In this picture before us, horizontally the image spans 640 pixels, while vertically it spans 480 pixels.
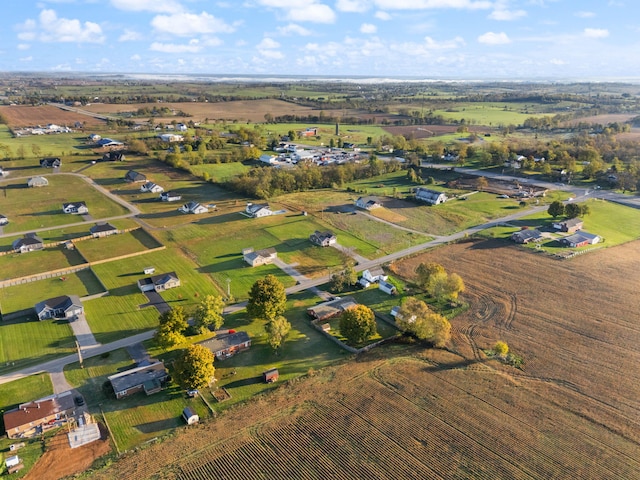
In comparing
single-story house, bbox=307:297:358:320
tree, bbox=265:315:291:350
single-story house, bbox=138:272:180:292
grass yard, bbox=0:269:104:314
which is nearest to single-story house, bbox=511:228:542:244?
single-story house, bbox=307:297:358:320

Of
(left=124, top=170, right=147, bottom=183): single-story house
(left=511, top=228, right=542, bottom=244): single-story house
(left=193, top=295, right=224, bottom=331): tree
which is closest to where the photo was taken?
(left=193, top=295, right=224, bottom=331): tree

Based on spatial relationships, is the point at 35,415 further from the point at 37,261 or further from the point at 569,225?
the point at 569,225

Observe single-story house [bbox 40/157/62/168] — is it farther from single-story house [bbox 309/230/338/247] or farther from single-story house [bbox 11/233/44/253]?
single-story house [bbox 309/230/338/247]

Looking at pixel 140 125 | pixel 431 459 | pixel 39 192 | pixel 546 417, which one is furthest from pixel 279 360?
pixel 140 125

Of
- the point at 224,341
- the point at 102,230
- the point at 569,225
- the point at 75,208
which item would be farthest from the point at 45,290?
the point at 569,225

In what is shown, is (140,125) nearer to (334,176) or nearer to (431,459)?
(334,176)

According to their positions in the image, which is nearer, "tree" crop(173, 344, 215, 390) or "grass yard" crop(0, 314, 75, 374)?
→ "tree" crop(173, 344, 215, 390)

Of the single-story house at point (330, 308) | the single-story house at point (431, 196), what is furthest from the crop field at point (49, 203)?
the single-story house at point (431, 196)

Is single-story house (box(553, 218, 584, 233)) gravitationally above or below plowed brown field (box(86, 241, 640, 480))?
above
